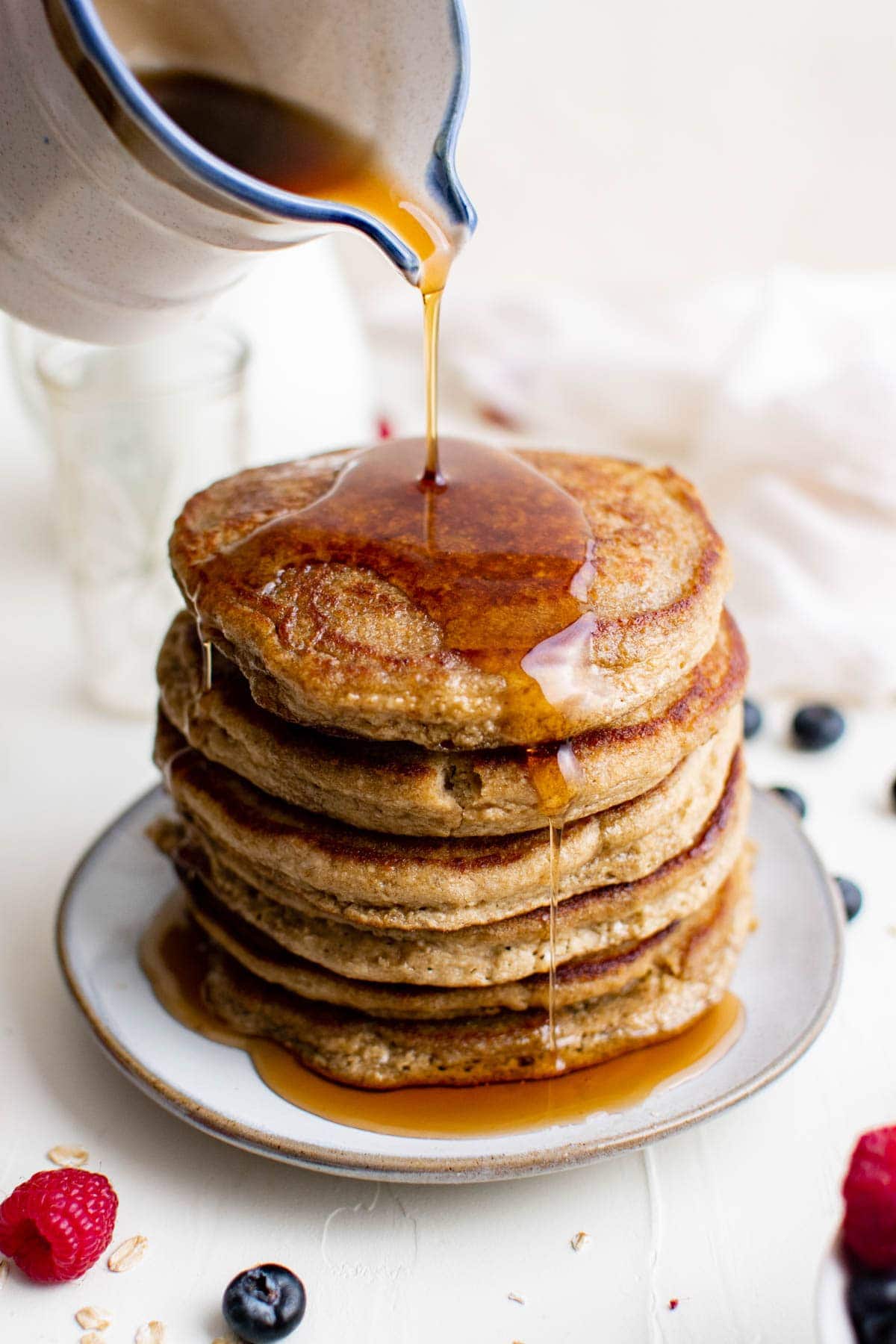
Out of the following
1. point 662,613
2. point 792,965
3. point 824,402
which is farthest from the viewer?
point 824,402

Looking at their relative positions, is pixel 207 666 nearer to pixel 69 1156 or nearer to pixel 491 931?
pixel 491 931

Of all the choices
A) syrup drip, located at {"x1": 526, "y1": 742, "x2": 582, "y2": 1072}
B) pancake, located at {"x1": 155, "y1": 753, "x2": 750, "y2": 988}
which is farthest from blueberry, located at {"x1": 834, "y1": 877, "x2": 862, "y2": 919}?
syrup drip, located at {"x1": 526, "y1": 742, "x2": 582, "y2": 1072}

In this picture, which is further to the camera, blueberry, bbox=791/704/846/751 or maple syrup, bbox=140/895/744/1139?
blueberry, bbox=791/704/846/751

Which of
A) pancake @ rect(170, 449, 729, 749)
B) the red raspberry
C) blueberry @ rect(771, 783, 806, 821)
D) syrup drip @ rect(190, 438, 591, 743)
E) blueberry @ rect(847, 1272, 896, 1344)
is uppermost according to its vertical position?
syrup drip @ rect(190, 438, 591, 743)

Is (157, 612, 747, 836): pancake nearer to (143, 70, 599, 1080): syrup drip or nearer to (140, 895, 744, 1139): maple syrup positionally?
(143, 70, 599, 1080): syrup drip

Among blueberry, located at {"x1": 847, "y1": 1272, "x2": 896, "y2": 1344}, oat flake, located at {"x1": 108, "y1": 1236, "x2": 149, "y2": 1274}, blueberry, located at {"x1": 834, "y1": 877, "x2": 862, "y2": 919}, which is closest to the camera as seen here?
blueberry, located at {"x1": 847, "y1": 1272, "x2": 896, "y2": 1344}

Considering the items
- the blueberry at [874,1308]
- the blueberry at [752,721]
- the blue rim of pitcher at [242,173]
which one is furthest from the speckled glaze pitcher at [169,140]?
the blueberry at [752,721]

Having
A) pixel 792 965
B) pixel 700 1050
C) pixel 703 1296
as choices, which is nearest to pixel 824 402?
pixel 792 965

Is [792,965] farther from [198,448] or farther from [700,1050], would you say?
[198,448]
